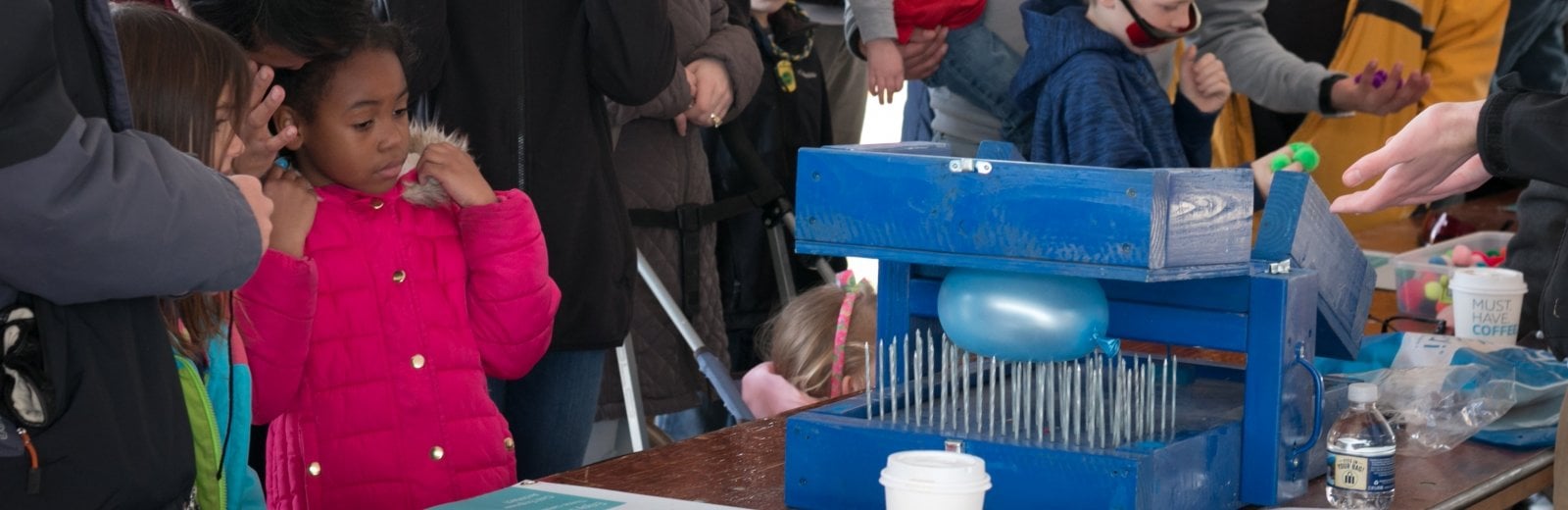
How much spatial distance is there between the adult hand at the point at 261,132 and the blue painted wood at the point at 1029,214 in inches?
27.3

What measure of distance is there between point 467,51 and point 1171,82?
58.1 inches

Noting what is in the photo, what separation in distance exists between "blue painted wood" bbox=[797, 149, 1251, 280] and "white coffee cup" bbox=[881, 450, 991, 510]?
0.72 ft

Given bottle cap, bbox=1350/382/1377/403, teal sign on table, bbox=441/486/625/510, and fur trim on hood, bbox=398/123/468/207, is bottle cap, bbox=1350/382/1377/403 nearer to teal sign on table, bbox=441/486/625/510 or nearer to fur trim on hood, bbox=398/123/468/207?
teal sign on table, bbox=441/486/625/510

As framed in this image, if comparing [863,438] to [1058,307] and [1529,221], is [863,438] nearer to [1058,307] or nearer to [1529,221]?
[1058,307]

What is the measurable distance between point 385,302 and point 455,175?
0.17 m

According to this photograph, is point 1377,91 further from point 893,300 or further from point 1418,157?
point 893,300

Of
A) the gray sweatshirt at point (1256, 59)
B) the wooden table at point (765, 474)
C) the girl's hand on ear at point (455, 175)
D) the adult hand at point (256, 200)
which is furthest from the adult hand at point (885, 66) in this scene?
the adult hand at point (256, 200)

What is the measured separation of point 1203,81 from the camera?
3.01 metres

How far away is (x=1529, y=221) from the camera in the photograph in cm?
268

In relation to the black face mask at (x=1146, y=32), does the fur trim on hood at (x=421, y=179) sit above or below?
below

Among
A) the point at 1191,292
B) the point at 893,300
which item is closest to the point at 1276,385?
the point at 1191,292

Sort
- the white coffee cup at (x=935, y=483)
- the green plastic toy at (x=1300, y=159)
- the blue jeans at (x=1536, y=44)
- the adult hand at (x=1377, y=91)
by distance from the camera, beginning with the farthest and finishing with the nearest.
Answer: the blue jeans at (x=1536, y=44), the adult hand at (x=1377, y=91), the green plastic toy at (x=1300, y=159), the white coffee cup at (x=935, y=483)

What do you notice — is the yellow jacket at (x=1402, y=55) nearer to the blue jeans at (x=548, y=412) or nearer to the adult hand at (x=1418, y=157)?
the blue jeans at (x=548, y=412)

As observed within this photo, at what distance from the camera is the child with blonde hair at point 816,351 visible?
2.64 metres
